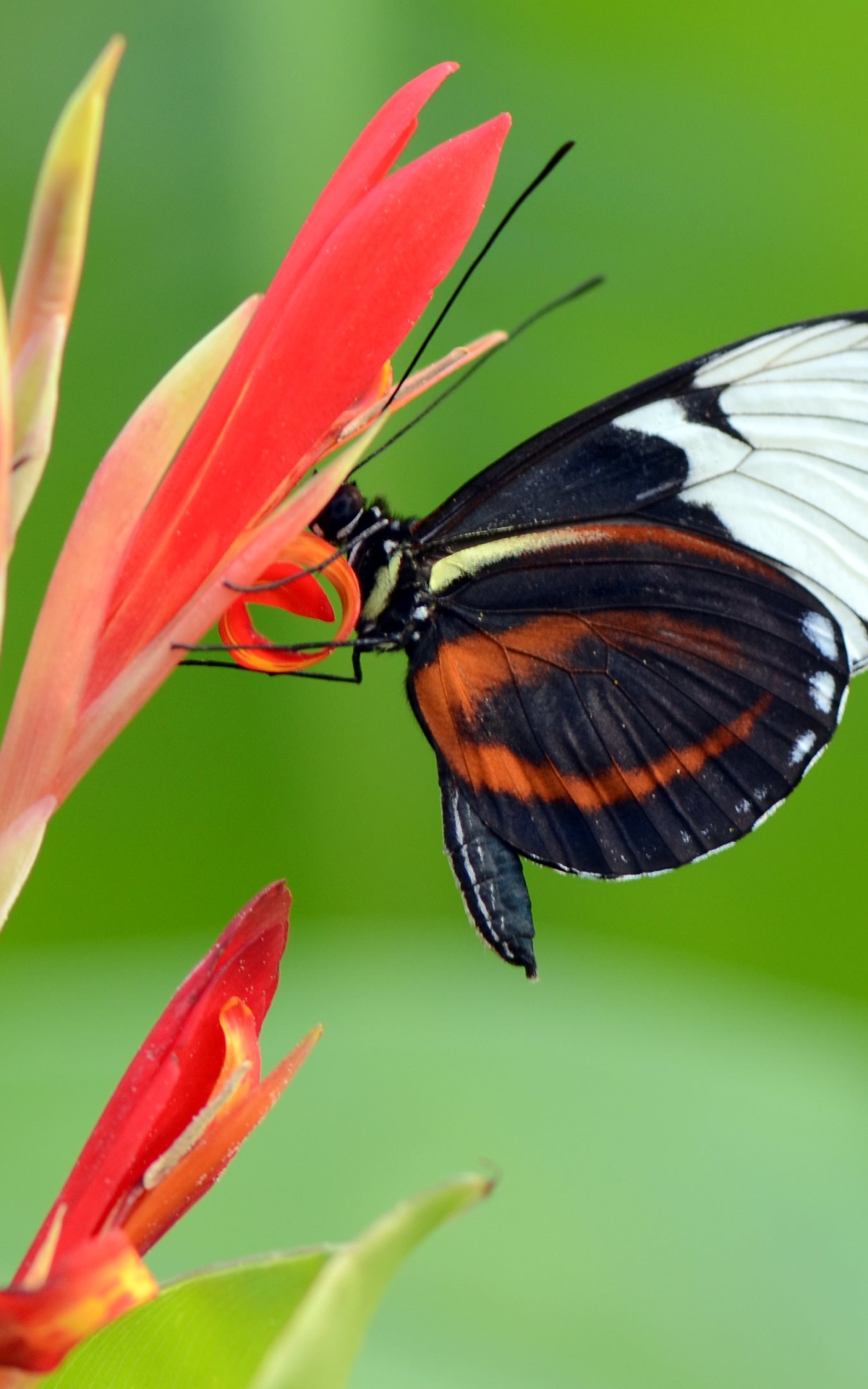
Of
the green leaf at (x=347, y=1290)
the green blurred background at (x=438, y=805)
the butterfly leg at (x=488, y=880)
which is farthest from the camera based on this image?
the green blurred background at (x=438, y=805)

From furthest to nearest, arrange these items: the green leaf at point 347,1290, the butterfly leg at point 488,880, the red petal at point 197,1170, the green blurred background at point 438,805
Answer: the green blurred background at point 438,805, the butterfly leg at point 488,880, the red petal at point 197,1170, the green leaf at point 347,1290

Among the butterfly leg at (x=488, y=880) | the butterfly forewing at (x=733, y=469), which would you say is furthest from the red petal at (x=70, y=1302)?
the butterfly forewing at (x=733, y=469)

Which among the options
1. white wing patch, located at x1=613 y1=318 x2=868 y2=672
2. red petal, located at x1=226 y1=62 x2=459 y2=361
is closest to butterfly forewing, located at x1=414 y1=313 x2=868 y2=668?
white wing patch, located at x1=613 y1=318 x2=868 y2=672

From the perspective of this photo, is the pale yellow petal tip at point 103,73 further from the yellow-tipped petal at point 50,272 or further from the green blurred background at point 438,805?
the green blurred background at point 438,805

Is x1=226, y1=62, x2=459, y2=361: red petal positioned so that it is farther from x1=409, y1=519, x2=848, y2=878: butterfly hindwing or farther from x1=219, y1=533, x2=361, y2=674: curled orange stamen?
x1=409, y1=519, x2=848, y2=878: butterfly hindwing

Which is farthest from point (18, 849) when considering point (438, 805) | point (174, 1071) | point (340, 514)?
point (438, 805)

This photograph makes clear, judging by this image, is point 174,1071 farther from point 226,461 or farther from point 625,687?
point 625,687
